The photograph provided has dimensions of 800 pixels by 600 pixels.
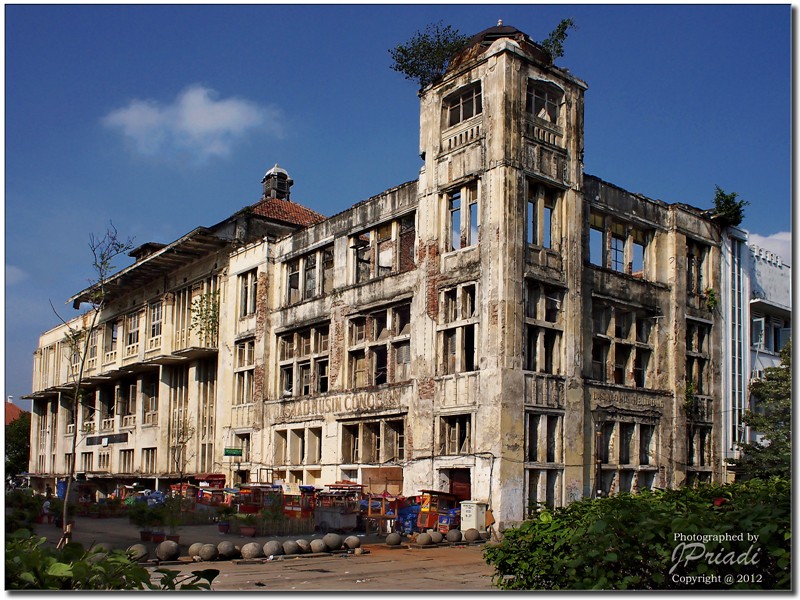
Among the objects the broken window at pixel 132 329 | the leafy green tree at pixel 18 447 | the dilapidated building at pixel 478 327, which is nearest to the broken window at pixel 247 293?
the dilapidated building at pixel 478 327

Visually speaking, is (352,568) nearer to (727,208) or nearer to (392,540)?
(392,540)

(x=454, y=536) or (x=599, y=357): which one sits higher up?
(x=599, y=357)

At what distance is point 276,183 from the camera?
45344mm

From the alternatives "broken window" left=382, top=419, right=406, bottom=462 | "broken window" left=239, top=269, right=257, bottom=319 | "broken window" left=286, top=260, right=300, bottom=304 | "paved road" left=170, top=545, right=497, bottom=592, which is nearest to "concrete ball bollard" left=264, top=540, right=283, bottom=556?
"paved road" left=170, top=545, right=497, bottom=592

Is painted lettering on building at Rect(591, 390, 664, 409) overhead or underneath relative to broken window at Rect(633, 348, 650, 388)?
underneath

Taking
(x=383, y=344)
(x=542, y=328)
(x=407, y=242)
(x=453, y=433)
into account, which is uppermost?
(x=407, y=242)


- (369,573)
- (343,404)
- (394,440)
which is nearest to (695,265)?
(394,440)

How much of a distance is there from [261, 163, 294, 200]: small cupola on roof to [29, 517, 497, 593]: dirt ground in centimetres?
2476

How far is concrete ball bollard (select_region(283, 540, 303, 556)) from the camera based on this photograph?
18.8 metres

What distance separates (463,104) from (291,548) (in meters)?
14.3

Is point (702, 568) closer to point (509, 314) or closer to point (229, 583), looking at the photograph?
point (229, 583)

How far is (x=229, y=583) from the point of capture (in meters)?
14.3

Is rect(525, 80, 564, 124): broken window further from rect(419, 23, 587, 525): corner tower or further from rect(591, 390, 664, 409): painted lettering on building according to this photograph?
rect(591, 390, 664, 409): painted lettering on building

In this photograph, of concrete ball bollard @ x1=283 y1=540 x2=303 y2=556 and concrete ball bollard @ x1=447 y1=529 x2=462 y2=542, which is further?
concrete ball bollard @ x1=447 y1=529 x2=462 y2=542
